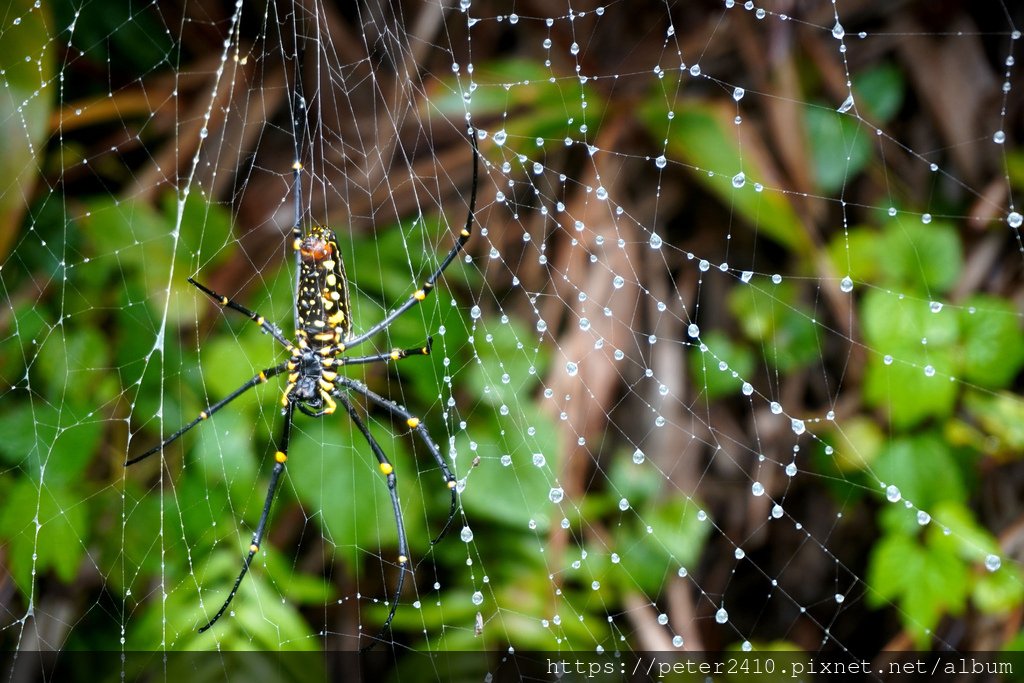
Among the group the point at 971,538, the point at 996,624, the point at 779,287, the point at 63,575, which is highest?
the point at 779,287

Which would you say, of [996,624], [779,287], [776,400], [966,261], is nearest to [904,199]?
[966,261]

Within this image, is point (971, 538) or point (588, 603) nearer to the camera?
point (971, 538)

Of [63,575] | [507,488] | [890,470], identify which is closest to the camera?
[63,575]

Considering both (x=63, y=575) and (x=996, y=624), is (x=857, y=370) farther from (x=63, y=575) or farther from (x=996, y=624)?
(x=63, y=575)

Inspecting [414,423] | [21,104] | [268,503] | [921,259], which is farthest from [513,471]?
[21,104]

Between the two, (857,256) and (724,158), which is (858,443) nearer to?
(857,256)

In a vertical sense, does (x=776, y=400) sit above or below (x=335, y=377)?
below

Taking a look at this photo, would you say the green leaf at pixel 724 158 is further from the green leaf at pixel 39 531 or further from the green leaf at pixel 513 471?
the green leaf at pixel 39 531

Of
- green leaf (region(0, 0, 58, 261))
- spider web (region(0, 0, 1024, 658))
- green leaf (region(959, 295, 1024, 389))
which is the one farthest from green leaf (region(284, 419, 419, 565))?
green leaf (region(959, 295, 1024, 389))
